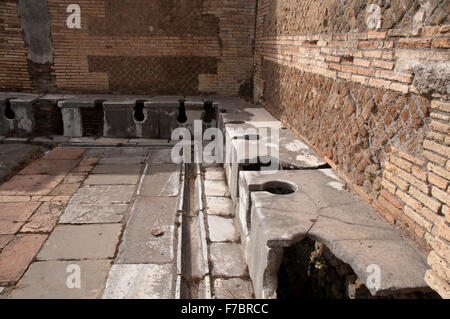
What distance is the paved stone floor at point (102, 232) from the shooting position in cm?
305

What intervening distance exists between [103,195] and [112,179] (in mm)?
592

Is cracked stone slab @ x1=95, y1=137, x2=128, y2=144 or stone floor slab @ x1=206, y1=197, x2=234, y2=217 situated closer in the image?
stone floor slab @ x1=206, y1=197, x2=234, y2=217

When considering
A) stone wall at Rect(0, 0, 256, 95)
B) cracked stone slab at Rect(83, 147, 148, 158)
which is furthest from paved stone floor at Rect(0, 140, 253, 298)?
Result: stone wall at Rect(0, 0, 256, 95)

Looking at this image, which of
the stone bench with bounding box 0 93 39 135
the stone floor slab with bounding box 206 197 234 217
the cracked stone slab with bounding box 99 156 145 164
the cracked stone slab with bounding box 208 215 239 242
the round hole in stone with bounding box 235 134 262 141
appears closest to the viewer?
the cracked stone slab with bounding box 208 215 239 242

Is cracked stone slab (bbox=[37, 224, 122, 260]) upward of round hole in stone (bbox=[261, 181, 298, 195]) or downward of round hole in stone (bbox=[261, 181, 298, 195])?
downward

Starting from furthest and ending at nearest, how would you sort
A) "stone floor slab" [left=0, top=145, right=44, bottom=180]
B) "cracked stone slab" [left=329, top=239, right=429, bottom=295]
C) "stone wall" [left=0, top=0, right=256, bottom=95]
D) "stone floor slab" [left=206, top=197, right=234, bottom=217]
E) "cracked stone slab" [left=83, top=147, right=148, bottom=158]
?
1. "stone wall" [left=0, top=0, right=256, bottom=95]
2. "cracked stone slab" [left=83, top=147, right=148, bottom=158]
3. "stone floor slab" [left=0, top=145, right=44, bottom=180]
4. "stone floor slab" [left=206, top=197, right=234, bottom=217]
5. "cracked stone slab" [left=329, top=239, right=429, bottom=295]

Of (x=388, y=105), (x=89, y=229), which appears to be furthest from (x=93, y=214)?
(x=388, y=105)

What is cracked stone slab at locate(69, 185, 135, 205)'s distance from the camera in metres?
4.59

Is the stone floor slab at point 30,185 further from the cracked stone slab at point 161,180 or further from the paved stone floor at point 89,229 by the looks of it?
the cracked stone slab at point 161,180

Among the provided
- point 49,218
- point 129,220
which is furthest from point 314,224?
point 49,218

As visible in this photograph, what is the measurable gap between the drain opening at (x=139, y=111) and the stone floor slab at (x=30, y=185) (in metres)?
2.78

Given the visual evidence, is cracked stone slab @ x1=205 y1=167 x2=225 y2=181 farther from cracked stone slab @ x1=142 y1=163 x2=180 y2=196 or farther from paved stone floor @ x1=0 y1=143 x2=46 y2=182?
paved stone floor @ x1=0 y1=143 x2=46 y2=182

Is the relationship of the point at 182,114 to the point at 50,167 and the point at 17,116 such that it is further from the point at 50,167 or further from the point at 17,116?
the point at 17,116

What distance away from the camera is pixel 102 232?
3.85 meters
